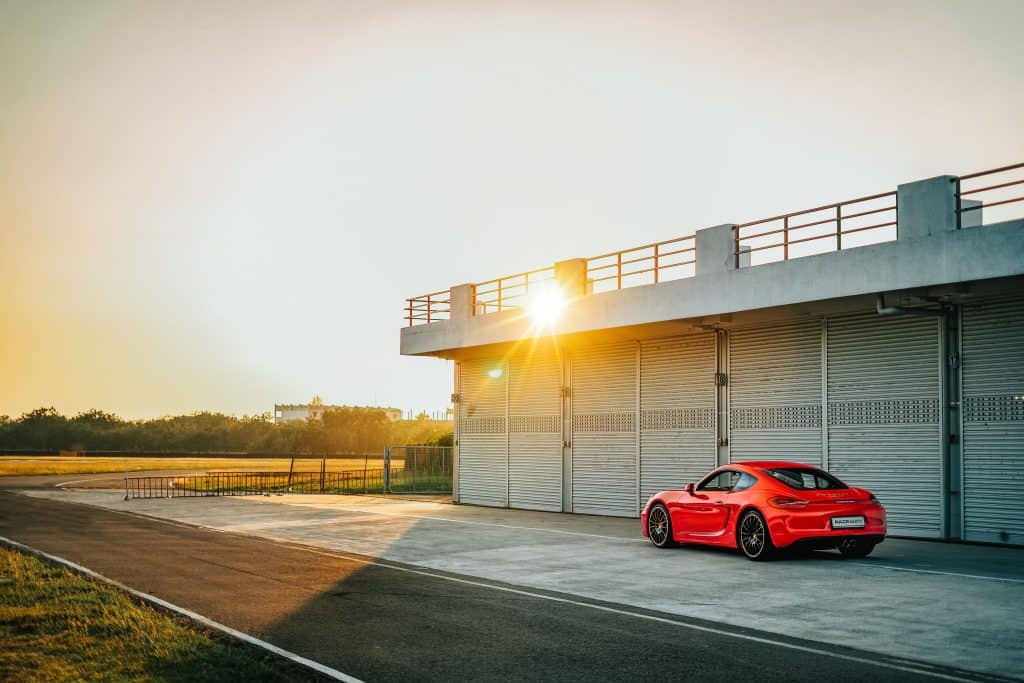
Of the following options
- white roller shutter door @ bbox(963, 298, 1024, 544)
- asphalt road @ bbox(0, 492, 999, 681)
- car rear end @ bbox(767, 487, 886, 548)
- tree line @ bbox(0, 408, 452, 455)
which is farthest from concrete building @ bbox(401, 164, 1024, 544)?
tree line @ bbox(0, 408, 452, 455)

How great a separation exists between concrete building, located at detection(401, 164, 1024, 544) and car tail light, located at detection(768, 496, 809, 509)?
566 cm

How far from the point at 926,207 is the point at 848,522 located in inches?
270

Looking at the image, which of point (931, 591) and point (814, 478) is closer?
point (931, 591)

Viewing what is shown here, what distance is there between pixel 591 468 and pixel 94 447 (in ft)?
277

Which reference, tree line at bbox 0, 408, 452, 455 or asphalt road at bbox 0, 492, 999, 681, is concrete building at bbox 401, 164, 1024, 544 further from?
tree line at bbox 0, 408, 452, 455

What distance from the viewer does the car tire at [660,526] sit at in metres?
16.3

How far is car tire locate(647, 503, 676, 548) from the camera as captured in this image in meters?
16.3

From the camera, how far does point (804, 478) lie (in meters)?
14.4

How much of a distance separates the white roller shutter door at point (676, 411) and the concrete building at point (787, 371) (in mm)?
42

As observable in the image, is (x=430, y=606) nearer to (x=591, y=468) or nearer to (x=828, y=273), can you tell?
(x=828, y=273)

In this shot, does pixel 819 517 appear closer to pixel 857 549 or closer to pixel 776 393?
pixel 857 549

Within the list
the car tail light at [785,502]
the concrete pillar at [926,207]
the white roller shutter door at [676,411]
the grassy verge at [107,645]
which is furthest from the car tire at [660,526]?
the grassy verge at [107,645]

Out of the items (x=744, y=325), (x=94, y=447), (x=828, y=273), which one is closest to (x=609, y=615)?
(x=828, y=273)

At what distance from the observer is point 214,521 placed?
901 inches
